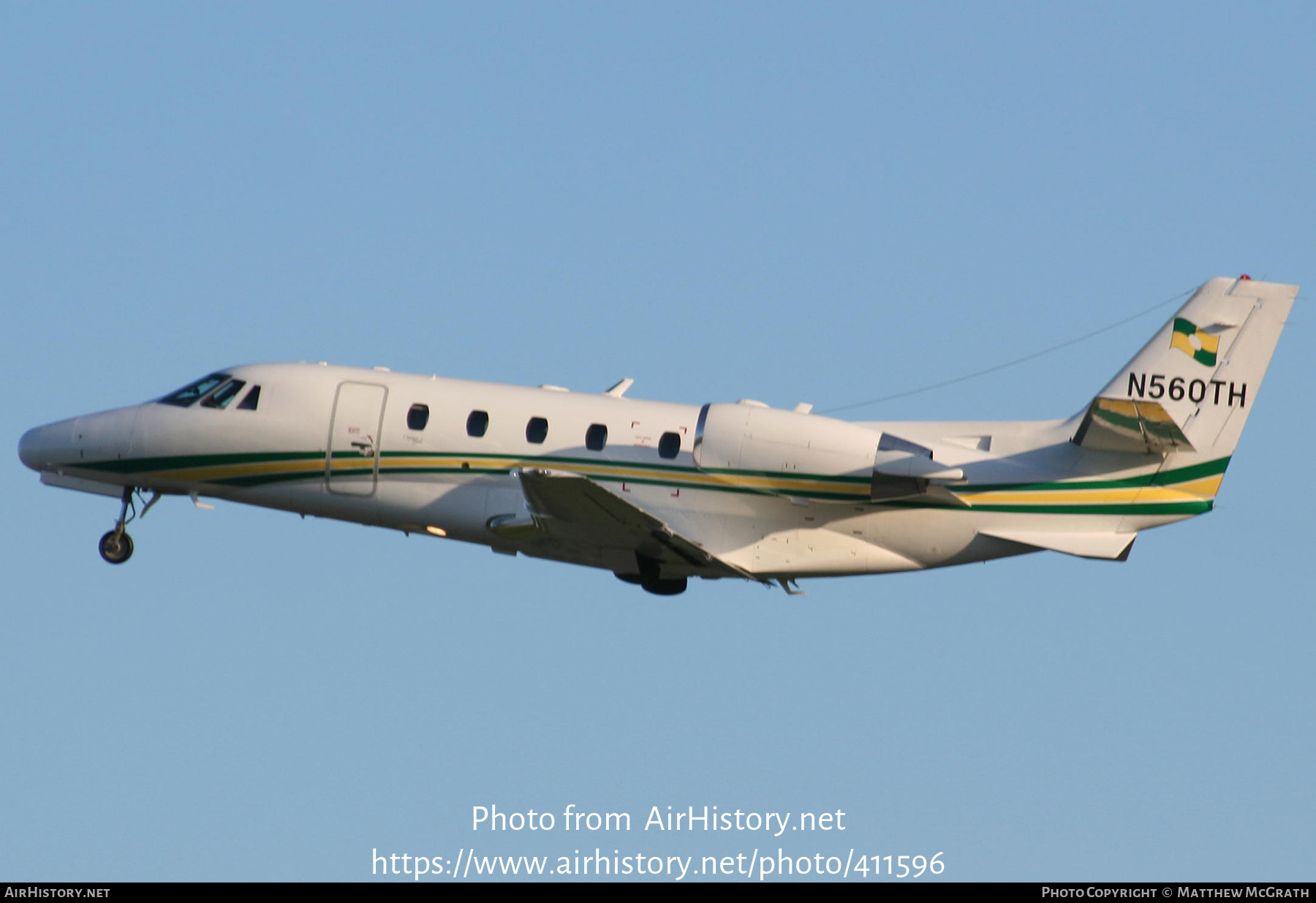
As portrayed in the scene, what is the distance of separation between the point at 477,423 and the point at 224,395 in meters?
3.72

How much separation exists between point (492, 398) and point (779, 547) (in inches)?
161

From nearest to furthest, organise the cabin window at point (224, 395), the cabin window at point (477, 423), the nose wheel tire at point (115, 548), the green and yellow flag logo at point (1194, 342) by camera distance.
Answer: the green and yellow flag logo at point (1194, 342), the cabin window at point (477, 423), the cabin window at point (224, 395), the nose wheel tire at point (115, 548)

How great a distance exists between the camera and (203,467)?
86.8ft

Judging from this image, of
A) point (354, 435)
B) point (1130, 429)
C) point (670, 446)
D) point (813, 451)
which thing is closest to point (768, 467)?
point (813, 451)

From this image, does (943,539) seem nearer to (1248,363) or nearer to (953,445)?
(953,445)

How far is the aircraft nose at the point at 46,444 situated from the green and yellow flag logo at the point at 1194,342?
14.6 metres

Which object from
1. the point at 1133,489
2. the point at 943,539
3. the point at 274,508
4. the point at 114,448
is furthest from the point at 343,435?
the point at 1133,489

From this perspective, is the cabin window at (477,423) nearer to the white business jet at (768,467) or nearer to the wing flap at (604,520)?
the white business jet at (768,467)

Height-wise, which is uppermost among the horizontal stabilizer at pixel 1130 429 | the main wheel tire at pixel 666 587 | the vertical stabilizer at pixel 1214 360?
the vertical stabilizer at pixel 1214 360

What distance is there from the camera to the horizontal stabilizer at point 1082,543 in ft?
79.8

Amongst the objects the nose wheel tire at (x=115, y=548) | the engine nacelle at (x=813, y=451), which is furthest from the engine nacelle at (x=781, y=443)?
the nose wheel tire at (x=115, y=548)

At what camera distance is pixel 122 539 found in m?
27.3

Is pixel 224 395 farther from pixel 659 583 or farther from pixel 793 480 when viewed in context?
pixel 793 480

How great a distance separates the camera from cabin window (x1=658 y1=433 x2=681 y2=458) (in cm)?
2470
